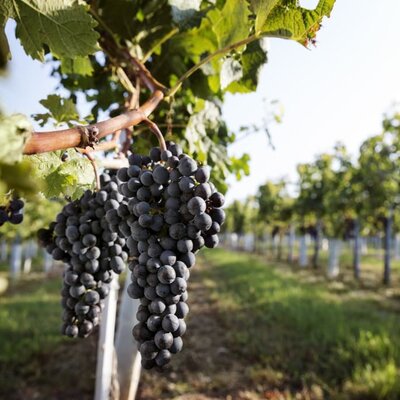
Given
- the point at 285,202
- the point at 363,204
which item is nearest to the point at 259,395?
the point at 363,204

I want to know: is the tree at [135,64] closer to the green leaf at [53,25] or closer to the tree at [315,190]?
the green leaf at [53,25]

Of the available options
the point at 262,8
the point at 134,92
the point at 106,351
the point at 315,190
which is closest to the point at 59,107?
the point at 134,92

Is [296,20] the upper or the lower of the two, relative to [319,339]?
upper

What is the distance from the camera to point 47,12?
3.56 ft

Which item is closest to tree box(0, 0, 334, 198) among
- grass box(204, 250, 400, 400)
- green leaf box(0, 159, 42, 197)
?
green leaf box(0, 159, 42, 197)

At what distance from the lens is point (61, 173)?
1115 millimetres

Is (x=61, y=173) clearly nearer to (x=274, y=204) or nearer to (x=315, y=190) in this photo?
(x=315, y=190)

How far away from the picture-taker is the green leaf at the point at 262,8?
103 cm

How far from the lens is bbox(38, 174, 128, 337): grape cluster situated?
1285mm

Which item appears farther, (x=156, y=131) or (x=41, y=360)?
(x=41, y=360)

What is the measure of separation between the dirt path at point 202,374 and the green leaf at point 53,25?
4.66m

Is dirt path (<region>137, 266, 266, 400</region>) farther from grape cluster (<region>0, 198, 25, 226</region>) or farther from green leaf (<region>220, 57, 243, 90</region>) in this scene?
green leaf (<region>220, 57, 243, 90</region>)

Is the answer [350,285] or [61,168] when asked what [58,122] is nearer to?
[61,168]

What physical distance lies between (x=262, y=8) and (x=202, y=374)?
573 centimetres
